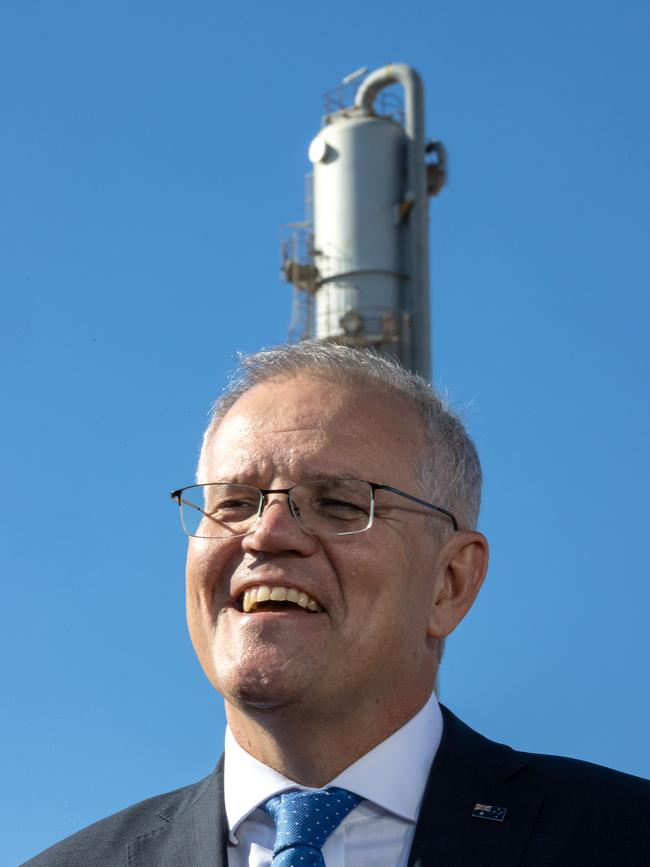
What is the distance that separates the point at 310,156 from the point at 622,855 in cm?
2251

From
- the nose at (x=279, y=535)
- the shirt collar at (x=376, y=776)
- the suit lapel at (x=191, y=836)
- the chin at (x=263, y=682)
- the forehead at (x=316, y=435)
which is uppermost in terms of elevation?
the forehead at (x=316, y=435)

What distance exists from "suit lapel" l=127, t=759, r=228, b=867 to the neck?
11.0 inches

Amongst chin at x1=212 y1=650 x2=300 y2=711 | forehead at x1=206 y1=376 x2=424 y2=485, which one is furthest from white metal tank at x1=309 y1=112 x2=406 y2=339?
chin at x1=212 y1=650 x2=300 y2=711

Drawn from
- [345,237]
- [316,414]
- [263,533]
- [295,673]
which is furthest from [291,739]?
[345,237]

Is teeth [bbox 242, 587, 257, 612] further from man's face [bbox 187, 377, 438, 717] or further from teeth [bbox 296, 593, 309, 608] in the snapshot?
teeth [bbox 296, 593, 309, 608]

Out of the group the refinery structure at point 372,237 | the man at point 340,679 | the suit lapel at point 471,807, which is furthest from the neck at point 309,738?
the refinery structure at point 372,237

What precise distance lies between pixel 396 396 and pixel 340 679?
108 cm

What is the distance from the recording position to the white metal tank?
23.7m

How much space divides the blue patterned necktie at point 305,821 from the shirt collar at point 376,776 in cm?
4

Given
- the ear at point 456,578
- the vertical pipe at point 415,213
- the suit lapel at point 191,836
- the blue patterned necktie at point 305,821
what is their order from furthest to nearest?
the vertical pipe at point 415,213
the ear at point 456,578
the suit lapel at point 191,836
the blue patterned necktie at point 305,821

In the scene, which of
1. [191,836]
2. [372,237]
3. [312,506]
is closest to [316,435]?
[312,506]

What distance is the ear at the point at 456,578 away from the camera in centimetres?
429

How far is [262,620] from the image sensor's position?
380cm

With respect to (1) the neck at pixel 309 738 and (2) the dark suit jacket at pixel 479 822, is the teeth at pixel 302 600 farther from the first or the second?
(2) the dark suit jacket at pixel 479 822
